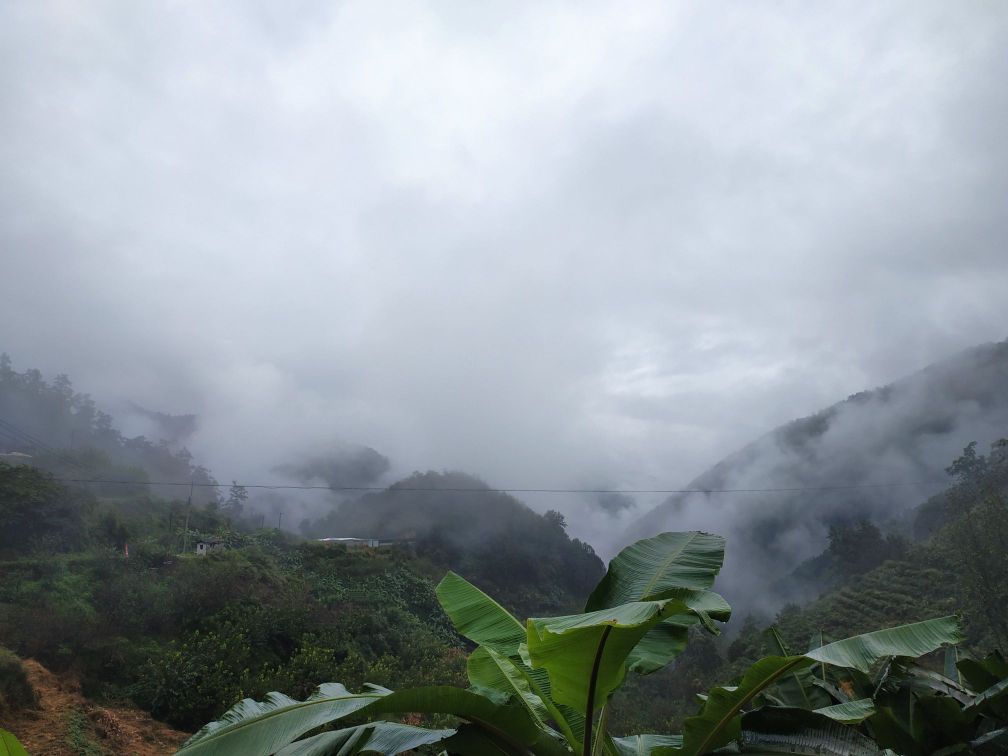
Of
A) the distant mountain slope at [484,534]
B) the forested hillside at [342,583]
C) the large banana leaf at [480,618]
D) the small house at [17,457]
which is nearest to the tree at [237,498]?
the forested hillside at [342,583]

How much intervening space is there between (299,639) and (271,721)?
9209mm

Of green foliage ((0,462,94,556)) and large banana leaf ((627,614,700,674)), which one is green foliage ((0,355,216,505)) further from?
large banana leaf ((627,614,700,674))

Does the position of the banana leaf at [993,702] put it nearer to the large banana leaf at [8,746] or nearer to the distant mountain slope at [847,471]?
the large banana leaf at [8,746]

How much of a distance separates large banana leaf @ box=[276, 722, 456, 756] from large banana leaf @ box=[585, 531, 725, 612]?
3.03 feet

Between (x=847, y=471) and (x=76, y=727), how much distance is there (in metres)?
24.7

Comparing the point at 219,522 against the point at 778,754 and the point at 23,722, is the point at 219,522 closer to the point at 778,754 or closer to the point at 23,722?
the point at 23,722

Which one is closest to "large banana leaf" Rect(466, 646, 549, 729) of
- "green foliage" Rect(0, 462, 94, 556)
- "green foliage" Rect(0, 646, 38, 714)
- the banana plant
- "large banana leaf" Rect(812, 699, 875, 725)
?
the banana plant

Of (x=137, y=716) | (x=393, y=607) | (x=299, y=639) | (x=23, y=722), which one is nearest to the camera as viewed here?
(x=23, y=722)

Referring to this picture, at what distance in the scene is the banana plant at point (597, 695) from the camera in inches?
87.4

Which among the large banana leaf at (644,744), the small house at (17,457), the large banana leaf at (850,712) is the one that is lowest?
the large banana leaf at (644,744)

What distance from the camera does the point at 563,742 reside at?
305cm

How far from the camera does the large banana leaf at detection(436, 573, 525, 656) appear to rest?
3.44m

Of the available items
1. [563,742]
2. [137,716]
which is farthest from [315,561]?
[563,742]

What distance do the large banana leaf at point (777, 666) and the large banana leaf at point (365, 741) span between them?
1071 mm
